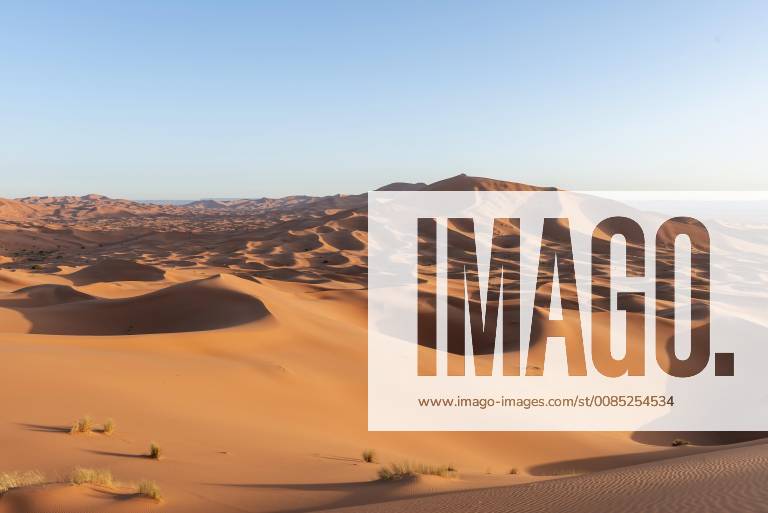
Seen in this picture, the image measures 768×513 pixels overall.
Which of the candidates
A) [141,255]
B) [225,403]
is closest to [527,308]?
[225,403]

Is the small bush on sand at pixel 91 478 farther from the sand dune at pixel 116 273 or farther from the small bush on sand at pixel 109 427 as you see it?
the sand dune at pixel 116 273

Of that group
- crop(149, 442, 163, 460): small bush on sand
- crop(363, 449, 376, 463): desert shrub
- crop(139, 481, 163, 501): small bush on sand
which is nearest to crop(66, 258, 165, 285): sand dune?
crop(363, 449, 376, 463): desert shrub

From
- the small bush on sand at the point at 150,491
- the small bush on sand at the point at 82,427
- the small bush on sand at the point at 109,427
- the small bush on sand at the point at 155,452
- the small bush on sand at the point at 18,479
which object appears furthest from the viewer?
the small bush on sand at the point at 109,427

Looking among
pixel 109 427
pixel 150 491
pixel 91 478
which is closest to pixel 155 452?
pixel 109 427

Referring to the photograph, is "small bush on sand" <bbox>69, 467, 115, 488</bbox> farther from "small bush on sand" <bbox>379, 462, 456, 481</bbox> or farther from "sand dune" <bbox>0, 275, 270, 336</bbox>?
"sand dune" <bbox>0, 275, 270, 336</bbox>

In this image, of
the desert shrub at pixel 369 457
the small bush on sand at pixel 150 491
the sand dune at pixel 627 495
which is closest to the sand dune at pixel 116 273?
the desert shrub at pixel 369 457

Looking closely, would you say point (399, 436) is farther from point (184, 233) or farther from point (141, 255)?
point (184, 233)
